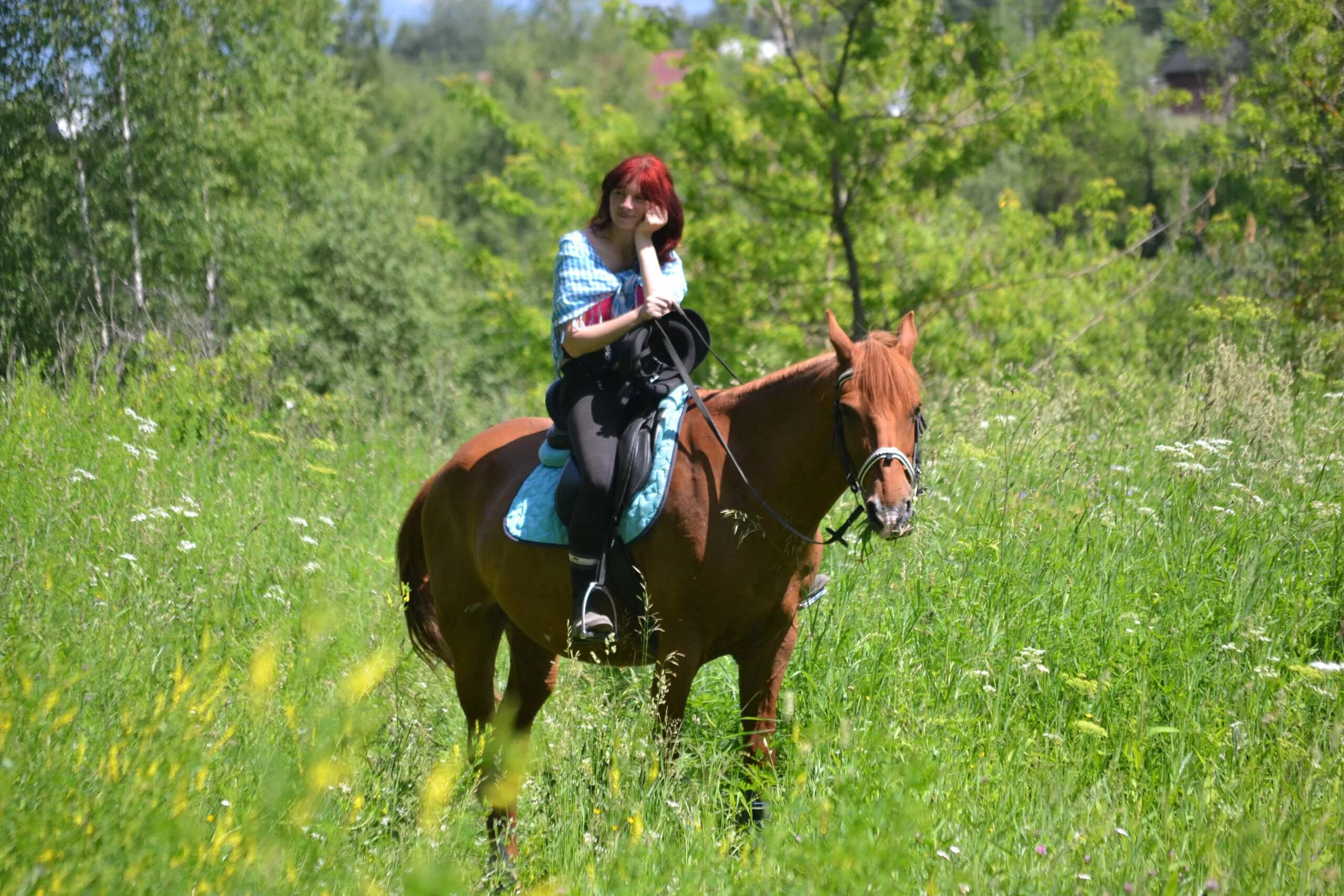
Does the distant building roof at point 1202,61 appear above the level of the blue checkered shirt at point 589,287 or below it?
below

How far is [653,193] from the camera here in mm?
4617

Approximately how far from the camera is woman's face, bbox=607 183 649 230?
4.62 m

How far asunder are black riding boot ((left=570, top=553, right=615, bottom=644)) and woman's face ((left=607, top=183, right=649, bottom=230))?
1463mm

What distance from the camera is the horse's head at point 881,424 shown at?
3.78m

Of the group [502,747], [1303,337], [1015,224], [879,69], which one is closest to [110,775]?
[502,747]

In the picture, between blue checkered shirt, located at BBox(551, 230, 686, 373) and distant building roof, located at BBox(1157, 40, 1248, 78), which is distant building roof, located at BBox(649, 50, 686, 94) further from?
blue checkered shirt, located at BBox(551, 230, 686, 373)

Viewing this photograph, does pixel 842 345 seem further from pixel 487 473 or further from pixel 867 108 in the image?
pixel 867 108

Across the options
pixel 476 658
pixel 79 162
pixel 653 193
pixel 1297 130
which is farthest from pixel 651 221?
pixel 79 162

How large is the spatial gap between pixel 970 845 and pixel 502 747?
5.51 ft

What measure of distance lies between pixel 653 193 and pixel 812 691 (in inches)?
98.9

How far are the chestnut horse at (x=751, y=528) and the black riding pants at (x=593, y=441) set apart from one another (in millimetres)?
212

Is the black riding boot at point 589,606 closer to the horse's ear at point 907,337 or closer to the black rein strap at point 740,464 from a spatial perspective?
the black rein strap at point 740,464

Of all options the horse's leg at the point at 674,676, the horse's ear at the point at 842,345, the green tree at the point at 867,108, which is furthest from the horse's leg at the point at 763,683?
the green tree at the point at 867,108

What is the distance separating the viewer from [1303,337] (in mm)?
9453
